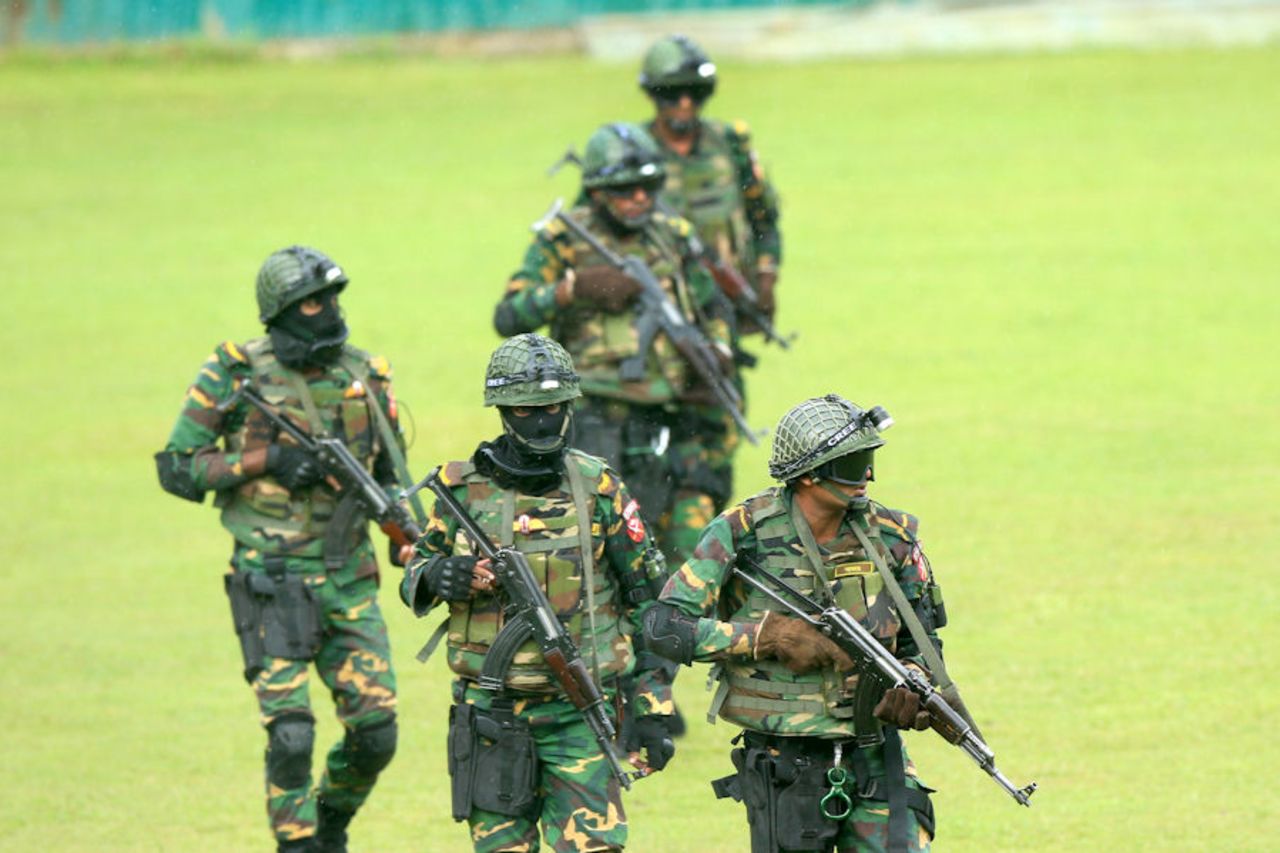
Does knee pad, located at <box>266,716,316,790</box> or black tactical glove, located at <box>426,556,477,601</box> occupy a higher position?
black tactical glove, located at <box>426,556,477,601</box>

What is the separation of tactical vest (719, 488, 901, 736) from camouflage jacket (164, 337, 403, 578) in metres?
2.89

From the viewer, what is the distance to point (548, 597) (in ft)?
30.2

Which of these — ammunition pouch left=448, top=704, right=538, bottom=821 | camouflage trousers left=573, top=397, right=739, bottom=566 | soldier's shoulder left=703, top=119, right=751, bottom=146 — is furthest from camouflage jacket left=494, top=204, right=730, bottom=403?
ammunition pouch left=448, top=704, right=538, bottom=821

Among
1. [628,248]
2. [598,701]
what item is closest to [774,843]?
[598,701]

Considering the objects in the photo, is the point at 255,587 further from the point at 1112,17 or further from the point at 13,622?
the point at 1112,17

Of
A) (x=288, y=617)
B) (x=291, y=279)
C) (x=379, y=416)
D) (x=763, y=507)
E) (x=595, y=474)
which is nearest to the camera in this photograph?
(x=763, y=507)

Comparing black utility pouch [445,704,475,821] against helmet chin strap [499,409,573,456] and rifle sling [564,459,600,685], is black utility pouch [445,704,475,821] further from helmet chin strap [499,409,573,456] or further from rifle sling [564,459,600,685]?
helmet chin strap [499,409,573,456]

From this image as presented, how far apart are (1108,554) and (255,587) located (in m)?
7.39

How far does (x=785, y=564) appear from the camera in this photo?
872cm

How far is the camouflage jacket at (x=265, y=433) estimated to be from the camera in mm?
11039

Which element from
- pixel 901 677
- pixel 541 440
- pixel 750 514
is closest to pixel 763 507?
pixel 750 514

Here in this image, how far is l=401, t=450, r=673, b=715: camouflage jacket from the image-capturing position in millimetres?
9180

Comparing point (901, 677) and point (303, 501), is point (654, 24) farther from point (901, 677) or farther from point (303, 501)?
point (901, 677)

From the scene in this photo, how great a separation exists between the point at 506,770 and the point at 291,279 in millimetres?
2832
